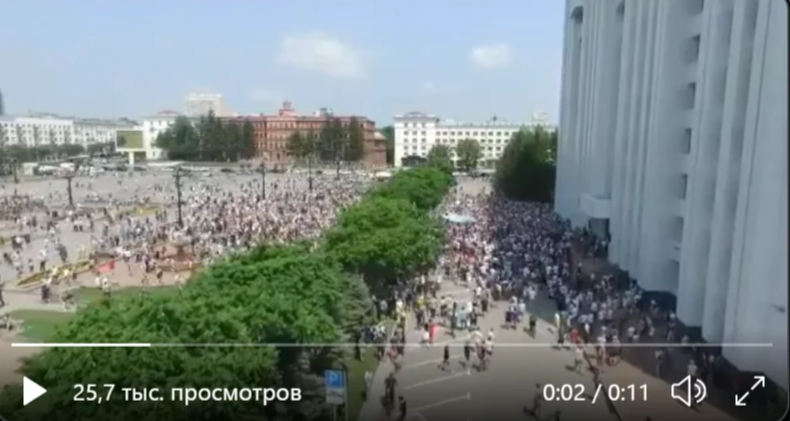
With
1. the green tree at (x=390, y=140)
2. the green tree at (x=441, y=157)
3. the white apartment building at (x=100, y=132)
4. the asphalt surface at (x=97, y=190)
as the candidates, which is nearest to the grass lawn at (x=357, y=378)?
the asphalt surface at (x=97, y=190)

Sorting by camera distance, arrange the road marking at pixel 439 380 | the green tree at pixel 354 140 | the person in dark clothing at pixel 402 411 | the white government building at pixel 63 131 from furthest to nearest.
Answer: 1. the green tree at pixel 354 140
2. the white government building at pixel 63 131
3. the road marking at pixel 439 380
4. the person in dark clothing at pixel 402 411

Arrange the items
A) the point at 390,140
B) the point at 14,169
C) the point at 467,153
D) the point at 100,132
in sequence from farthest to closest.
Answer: the point at 390,140
the point at 467,153
the point at 100,132
the point at 14,169

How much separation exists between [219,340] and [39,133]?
2109cm

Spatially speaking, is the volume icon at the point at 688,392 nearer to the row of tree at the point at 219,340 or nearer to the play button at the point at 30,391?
the row of tree at the point at 219,340

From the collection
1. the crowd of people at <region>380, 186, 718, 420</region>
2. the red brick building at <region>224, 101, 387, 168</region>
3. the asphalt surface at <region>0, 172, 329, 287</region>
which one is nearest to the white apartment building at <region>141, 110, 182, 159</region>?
the asphalt surface at <region>0, 172, 329, 287</region>

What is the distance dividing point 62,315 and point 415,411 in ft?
12.5

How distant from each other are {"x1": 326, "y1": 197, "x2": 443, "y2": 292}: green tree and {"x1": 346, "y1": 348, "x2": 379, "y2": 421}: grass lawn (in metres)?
1.57

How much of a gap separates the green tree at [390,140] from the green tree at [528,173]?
7.27m

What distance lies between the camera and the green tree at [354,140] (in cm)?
2236

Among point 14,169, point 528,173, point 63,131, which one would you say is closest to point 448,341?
point 528,173

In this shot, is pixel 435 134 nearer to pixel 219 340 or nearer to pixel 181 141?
pixel 181 141

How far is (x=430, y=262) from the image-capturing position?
730 centimetres

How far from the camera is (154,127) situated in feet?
70.1

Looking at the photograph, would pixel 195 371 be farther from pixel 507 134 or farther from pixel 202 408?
pixel 507 134
